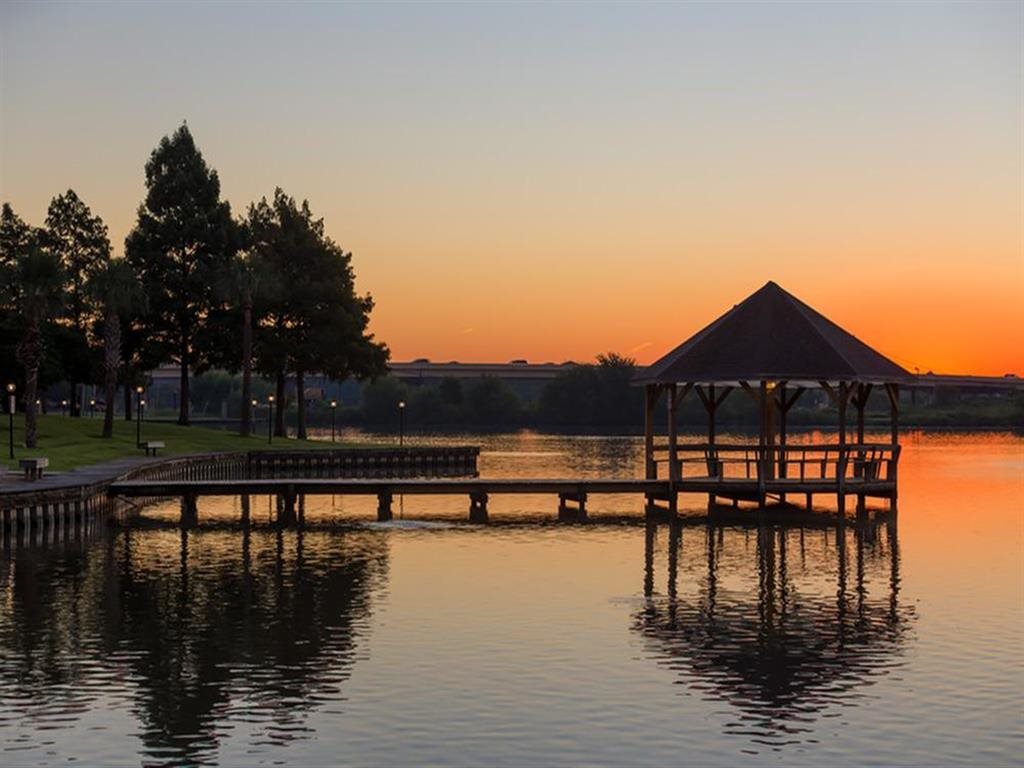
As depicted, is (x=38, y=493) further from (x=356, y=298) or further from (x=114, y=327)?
(x=356, y=298)

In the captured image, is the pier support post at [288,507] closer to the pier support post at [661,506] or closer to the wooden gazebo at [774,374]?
the pier support post at [661,506]

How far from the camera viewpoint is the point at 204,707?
23047 millimetres

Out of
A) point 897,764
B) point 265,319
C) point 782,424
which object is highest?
point 265,319

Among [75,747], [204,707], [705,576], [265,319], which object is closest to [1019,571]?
[705,576]

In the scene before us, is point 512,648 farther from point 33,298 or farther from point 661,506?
point 33,298

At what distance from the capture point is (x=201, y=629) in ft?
98.4

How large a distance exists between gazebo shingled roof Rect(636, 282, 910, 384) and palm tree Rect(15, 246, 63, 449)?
112 ft

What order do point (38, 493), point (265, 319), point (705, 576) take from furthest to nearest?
point (265, 319)
point (38, 493)
point (705, 576)

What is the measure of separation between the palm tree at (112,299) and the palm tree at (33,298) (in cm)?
1318

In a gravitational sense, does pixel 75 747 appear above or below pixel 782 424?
below

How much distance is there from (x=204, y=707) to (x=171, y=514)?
36111 millimetres

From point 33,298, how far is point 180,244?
30.2 meters

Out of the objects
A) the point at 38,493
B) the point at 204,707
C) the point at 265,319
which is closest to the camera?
the point at 204,707

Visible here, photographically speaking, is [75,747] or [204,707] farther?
[204,707]
